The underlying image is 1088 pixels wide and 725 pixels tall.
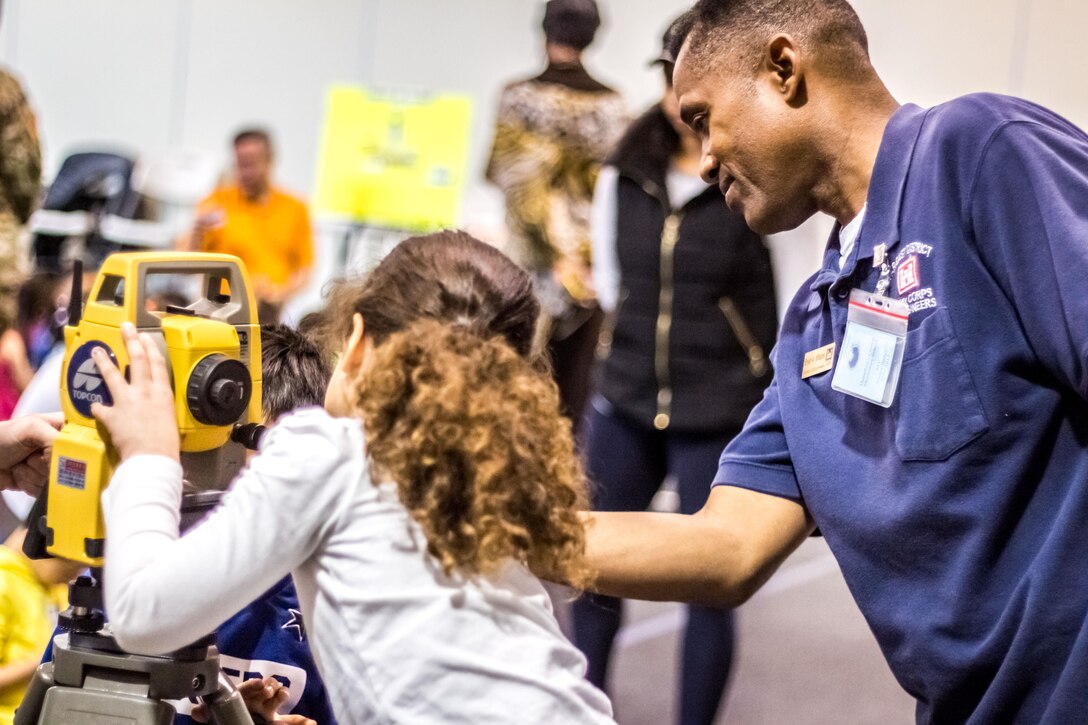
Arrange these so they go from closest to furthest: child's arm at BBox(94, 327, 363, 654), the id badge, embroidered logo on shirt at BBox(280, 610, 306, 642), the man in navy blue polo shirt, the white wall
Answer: child's arm at BBox(94, 327, 363, 654) → the man in navy blue polo shirt → the id badge → embroidered logo on shirt at BBox(280, 610, 306, 642) → the white wall

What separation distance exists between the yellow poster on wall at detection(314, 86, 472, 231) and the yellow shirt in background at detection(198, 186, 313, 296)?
0.14 metres

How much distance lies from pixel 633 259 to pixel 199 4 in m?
4.62

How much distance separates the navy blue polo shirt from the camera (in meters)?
1.16

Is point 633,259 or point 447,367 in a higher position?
point 447,367

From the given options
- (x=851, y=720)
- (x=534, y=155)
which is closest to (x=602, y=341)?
(x=534, y=155)

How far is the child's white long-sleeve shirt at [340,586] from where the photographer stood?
1074mm

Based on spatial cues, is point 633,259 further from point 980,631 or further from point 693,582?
point 980,631

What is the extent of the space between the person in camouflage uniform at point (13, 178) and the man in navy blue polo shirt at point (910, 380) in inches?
44.1

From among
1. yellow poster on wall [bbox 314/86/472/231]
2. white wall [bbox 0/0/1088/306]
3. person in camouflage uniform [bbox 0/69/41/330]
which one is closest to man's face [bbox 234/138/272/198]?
yellow poster on wall [bbox 314/86/472/231]

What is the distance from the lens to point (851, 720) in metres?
3.15

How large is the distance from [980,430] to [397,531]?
54cm

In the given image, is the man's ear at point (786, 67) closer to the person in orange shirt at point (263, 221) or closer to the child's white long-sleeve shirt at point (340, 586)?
the child's white long-sleeve shirt at point (340, 586)

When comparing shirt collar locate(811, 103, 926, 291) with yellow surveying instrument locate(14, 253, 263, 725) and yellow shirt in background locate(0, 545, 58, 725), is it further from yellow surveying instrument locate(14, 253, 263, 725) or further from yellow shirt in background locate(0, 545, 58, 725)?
yellow shirt in background locate(0, 545, 58, 725)

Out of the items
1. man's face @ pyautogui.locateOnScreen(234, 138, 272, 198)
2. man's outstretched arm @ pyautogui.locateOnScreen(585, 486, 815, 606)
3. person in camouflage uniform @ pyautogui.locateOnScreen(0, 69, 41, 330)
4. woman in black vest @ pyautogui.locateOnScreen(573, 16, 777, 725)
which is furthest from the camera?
man's face @ pyautogui.locateOnScreen(234, 138, 272, 198)
